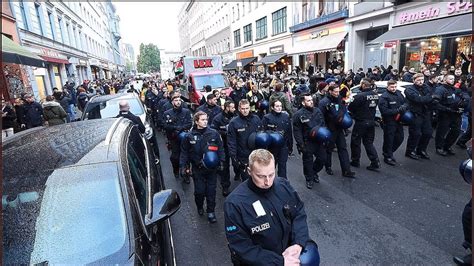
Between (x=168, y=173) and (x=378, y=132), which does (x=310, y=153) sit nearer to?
(x=168, y=173)

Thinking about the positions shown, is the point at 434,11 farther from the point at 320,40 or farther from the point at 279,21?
the point at 279,21

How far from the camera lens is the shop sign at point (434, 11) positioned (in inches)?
512

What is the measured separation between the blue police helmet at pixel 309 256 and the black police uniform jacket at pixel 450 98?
19.2ft

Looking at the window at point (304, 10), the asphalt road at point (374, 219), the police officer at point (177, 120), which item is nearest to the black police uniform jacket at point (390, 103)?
the asphalt road at point (374, 219)

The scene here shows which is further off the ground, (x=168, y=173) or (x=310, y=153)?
(x=310, y=153)

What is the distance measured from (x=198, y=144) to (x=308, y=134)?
2.15 meters

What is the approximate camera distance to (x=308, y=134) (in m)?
5.55

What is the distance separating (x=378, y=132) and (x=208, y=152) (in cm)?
694

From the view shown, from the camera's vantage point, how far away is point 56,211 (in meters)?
2.06

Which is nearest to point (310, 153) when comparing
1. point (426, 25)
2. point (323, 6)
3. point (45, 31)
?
point (426, 25)

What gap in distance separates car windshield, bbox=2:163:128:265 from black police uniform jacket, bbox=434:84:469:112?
22.4 ft

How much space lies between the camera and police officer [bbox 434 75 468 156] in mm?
6430

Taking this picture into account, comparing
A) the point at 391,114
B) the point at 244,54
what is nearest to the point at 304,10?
the point at 244,54

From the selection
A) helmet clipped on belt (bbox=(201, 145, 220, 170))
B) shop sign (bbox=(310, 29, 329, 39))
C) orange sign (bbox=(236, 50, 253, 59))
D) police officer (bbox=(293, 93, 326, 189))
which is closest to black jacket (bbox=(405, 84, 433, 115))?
police officer (bbox=(293, 93, 326, 189))
